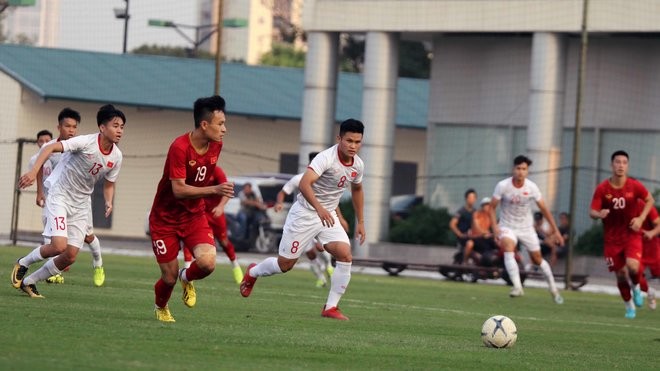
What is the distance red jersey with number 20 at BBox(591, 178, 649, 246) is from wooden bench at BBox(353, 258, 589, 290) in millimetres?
9851

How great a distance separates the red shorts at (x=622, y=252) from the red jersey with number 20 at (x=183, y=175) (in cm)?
879

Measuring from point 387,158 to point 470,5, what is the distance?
15.0 feet

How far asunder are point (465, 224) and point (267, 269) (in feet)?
54.8

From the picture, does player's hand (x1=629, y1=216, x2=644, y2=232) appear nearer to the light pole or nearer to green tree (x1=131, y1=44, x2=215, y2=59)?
the light pole

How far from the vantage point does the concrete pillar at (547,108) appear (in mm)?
36219

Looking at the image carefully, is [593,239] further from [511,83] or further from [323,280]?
[323,280]

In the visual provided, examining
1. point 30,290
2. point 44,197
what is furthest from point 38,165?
point 44,197

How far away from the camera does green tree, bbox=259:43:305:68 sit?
4136 inches

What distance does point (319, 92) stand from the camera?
1580 inches

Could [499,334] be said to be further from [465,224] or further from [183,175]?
[465,224]

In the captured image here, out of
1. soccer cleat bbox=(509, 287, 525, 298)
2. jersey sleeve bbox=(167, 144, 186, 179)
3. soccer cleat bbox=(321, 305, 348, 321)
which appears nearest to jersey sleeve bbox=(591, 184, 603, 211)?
soccer cleat bbox=(509, 287, 525, 298)

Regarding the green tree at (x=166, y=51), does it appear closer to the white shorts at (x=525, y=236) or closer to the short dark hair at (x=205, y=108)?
the white shorts at (x=525, y=236)

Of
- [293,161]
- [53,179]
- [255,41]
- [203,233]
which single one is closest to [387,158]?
[293,161]

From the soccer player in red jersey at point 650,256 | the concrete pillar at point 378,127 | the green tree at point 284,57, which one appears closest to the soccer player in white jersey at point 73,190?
the soccer player in red jersey at point 650,256
